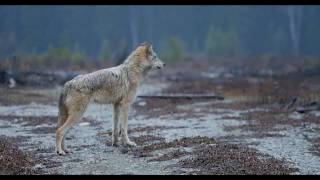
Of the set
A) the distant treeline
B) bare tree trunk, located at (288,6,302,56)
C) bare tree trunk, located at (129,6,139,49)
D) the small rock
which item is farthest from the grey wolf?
bare tree trunk, located at (129,6,139,49)

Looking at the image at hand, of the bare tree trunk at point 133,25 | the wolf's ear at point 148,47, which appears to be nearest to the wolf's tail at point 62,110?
the wolf's ear at point 148,47

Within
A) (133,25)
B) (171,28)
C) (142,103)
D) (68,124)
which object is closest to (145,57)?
(68,124)

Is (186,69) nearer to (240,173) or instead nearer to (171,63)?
(171,63)

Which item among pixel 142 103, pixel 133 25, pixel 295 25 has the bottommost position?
pixel 142 103

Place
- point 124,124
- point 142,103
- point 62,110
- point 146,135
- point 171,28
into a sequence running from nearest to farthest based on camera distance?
point 62,110 → point 124,124 → point 146,135 → point 142,103 → point 171,28

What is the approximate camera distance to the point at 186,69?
1972 inches

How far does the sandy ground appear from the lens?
10.6 m

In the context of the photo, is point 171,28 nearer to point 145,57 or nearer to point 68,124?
point 145,57

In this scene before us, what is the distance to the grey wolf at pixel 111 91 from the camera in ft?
39.3

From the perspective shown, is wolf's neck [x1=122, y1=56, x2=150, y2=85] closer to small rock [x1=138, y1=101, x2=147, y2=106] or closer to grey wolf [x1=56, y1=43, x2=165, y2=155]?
grey wolf [x1=56, y1=43, x2=165, y2=155]

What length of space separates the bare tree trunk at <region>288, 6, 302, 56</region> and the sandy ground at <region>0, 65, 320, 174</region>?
53920mm

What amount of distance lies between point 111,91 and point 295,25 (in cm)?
7186

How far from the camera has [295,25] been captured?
3182 inches

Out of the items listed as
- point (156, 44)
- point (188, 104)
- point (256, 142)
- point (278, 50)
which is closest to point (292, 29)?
point (278, 50)
